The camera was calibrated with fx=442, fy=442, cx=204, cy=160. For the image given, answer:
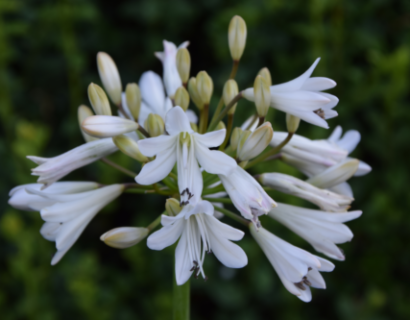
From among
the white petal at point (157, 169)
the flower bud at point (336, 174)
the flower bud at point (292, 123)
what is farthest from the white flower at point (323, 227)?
the white petal at point (157, 169)

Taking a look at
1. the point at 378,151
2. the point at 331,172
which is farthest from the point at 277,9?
the point at 331,172

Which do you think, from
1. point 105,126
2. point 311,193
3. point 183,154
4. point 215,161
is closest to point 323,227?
point 311,193

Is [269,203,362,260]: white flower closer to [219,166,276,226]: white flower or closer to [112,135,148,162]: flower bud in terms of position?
[219,166,276,226]: white flower

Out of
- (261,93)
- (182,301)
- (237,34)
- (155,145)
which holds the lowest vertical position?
(182,301)

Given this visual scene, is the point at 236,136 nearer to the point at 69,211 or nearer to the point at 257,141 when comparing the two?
the point at 257,141

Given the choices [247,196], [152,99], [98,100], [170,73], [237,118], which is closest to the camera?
[247,196]

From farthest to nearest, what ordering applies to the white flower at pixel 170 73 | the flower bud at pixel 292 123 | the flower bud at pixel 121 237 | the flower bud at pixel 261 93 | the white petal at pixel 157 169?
1. the white flower at pixel 170 73
2. the flower bud at pixel 292 123
3. the flower bud at pixel 261 93
4. the flower bud at pixel 121 237
5. the white petal at pixel 157 169

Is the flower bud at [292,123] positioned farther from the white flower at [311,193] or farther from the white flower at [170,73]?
the white flower at [170,73]
